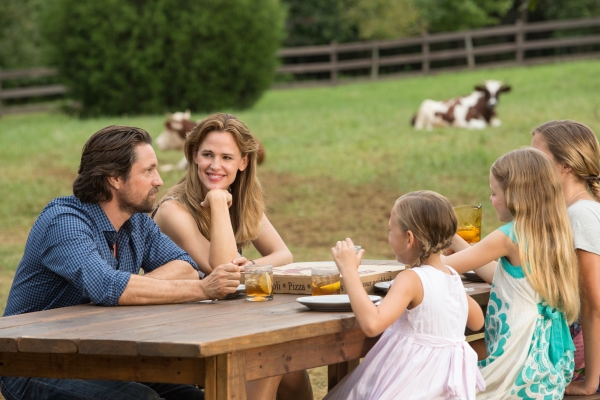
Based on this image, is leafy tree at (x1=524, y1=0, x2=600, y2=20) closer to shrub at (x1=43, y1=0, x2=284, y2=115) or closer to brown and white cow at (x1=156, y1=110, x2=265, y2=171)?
shrub at (x1=43, y1=0, x2=284, y2=115)

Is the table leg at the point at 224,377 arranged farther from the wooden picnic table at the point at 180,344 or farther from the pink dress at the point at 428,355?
the pink dress at the point at 428,355

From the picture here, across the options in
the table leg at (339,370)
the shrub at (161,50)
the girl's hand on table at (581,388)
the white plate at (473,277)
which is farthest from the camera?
the shrub at (161,50)

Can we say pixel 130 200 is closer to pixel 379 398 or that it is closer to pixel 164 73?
pixel 379 398

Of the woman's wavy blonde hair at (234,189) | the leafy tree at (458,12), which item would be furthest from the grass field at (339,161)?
the leafy tree at (458,12)

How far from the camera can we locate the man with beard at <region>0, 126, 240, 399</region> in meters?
3.56

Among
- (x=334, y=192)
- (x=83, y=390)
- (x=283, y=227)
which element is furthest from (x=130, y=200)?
(x=334, y=192)

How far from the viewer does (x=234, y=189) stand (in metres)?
4.83

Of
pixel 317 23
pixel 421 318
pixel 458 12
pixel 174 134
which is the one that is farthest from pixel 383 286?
pixel 317 23

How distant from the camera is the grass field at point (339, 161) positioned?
1164cm

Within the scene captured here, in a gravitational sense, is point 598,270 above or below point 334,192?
above

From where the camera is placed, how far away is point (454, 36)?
1249 inches

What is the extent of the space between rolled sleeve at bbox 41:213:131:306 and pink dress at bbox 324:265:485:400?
3.32 feet

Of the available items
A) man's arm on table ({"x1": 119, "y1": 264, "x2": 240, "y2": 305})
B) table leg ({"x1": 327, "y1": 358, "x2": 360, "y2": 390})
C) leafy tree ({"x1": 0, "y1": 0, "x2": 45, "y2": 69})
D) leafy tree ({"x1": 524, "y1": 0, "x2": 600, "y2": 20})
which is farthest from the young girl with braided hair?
leafy tree ({"x1": 524, "y1": 0, "x2": 600, "y2": 20})

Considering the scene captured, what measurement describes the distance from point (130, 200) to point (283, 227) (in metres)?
7.82
